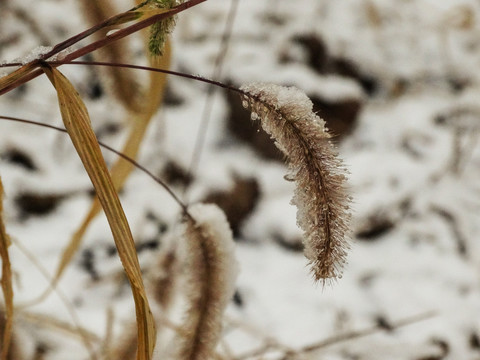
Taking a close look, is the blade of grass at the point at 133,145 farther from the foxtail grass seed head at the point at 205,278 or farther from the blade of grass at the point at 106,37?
the blade of grass at the point at 106,37

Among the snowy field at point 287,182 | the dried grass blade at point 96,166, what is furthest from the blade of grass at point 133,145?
the dried grass blade at point 96,166

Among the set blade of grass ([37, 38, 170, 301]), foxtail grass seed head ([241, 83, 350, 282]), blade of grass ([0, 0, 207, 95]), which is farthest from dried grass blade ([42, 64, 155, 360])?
blade of grass ([37, 38, 170, 301])

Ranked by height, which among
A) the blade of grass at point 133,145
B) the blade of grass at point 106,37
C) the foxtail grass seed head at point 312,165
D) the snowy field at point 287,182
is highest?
the snowy field at point 287,182

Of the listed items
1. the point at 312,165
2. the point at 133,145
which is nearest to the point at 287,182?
the point at 133,145

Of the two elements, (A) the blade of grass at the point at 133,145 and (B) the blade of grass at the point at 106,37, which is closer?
(B) the blade of grass at the point at 106,37

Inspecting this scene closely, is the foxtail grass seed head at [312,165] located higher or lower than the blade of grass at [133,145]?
lower

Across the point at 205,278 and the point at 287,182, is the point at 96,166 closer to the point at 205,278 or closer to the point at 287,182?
the point at 205,278

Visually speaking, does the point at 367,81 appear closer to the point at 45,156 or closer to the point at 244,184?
the point at 244,184

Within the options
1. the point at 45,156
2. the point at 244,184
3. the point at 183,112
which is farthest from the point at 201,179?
the point at 45,156
